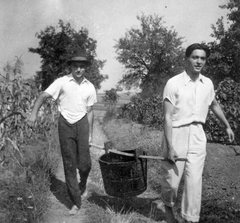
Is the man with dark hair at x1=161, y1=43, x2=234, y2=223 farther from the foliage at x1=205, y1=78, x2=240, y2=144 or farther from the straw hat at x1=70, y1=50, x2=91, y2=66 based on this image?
the foliage at x1=205, y1=78, x2=240, y2=144

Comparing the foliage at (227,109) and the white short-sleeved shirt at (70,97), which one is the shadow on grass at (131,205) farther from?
the foliage at (227,109)

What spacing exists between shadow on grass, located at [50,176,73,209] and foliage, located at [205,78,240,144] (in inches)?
139

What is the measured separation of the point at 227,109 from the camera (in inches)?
265

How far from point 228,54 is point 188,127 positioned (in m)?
26.9

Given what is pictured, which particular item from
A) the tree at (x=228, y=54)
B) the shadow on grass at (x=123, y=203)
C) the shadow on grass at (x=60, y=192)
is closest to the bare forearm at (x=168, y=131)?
the shadow on grass at (x=123, y=203)

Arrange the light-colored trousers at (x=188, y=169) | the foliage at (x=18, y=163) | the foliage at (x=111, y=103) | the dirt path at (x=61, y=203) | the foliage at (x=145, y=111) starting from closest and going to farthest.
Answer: the light-colored trousers at (x=188, y=169), the foliage at (x=18, y=163), the dirt path at (x=61, y=203), the foliage at (x=145, y=111), the foliage at (x=111, y=103)

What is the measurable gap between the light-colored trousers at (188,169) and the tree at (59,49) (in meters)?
28.5

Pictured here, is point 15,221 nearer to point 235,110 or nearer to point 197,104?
point 197,104

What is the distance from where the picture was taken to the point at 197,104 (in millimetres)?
3246

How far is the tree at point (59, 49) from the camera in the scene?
32.7 m

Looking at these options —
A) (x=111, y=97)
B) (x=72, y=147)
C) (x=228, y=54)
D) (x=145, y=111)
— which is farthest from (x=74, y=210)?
(x=228, y=54)

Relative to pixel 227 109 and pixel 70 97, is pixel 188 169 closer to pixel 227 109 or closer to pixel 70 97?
pixel 70 97

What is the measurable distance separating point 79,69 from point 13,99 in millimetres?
2149

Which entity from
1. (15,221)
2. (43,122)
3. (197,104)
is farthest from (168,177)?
(43,122)
